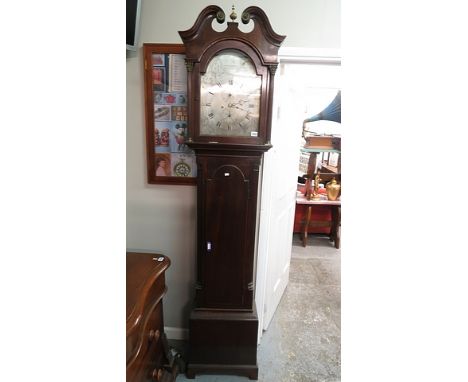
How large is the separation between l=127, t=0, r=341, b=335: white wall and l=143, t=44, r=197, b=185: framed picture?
0.15ft

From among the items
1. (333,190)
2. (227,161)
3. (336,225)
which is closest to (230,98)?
(227,161)

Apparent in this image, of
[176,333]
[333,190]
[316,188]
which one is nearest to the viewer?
[176,333]

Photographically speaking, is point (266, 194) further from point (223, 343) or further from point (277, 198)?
point (223, 343)

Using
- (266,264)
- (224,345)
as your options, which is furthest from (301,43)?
(224,345)

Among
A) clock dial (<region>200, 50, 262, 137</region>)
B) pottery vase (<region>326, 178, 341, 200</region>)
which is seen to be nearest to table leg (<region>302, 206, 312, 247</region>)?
pottery vase (<region>326, 178, 341, 200</region>)

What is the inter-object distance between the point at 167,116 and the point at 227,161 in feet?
1.60

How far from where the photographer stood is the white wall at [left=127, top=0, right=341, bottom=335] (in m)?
1.33

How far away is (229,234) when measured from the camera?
51.8 inches

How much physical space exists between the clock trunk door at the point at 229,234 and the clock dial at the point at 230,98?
0.52ft

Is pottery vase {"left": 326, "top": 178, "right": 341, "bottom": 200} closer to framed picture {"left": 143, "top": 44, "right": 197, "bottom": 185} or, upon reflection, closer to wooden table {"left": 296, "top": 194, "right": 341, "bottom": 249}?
wooden table {"left": 296, "top": 194, "right": 341, "bottom": 249}

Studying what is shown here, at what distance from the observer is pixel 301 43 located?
4.48ft

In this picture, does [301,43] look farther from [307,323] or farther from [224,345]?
[307,323]
